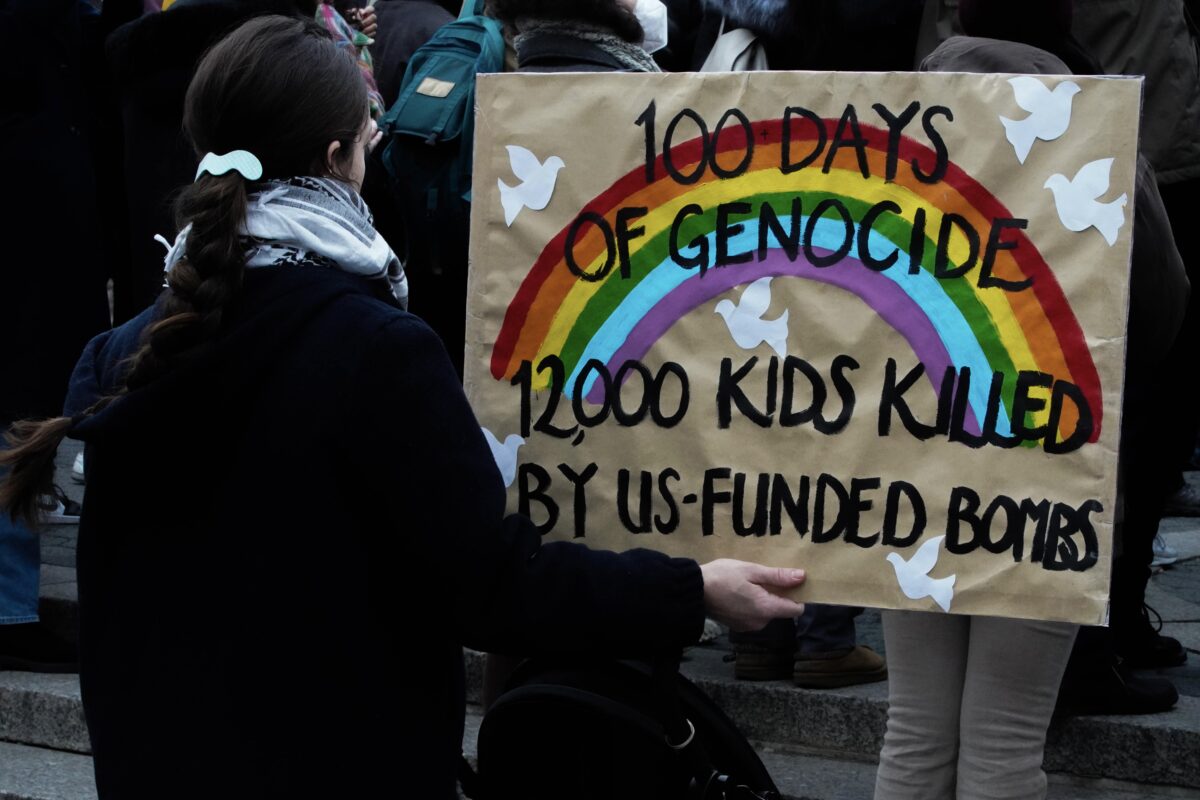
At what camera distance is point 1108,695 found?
390 cm

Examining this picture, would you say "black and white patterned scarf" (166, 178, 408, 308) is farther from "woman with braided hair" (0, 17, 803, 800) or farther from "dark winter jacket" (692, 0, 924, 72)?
"dark winter jacket" (692, 0, 924, 72)

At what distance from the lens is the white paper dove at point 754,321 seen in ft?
7.68

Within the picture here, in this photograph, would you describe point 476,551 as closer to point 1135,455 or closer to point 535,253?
point 535,253

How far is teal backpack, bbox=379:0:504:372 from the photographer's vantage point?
3.97m

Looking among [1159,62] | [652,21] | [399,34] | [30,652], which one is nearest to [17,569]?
[30,652]

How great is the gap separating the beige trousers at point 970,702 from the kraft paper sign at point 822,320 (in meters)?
0.54

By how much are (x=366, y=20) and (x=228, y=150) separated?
3507 mm

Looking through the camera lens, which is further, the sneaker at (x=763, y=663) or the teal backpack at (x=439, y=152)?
the sneaker at (x=763, y=663)

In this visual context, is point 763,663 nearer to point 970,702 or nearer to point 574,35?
point 970,702

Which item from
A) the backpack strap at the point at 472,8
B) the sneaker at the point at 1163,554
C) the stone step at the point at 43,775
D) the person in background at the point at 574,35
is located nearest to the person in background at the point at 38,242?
the stone step at the point at 43,775

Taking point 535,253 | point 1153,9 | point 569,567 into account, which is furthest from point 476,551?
point 1153,9

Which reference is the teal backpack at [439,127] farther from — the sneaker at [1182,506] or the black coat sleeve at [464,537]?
the sneaker at [1182,506]

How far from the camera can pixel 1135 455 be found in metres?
4.15

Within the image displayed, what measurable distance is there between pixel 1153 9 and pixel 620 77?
91.1 inches
